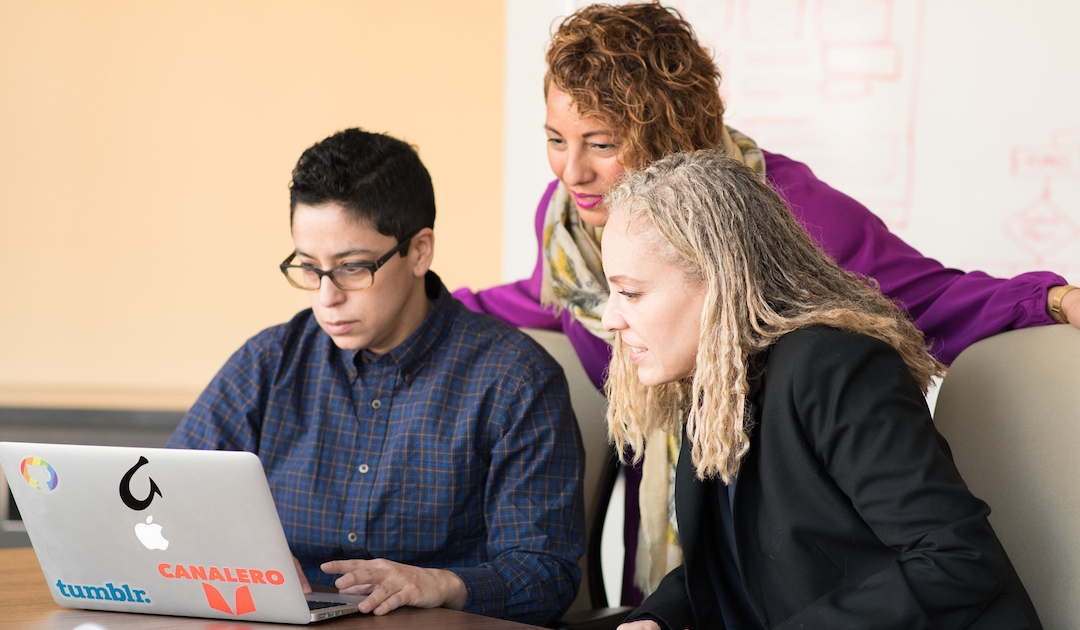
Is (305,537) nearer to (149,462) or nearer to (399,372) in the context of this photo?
(399,372)

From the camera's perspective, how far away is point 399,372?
1641mm

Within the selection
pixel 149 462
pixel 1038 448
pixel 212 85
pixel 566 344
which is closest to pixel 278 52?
pixel 212 85

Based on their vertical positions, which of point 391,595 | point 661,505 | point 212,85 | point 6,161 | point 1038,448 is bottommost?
point 661,505

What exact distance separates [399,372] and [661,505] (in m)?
0.59

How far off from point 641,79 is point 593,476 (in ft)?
2.57

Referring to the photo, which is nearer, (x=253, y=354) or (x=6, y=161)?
(x=253, y=354)

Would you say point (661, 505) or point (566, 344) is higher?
point (566, 344)

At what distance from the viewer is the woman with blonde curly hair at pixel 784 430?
104 centimetres

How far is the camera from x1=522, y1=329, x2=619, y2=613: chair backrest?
1.96 meters

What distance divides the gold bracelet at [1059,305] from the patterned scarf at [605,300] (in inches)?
20.6

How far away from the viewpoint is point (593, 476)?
1969 mm

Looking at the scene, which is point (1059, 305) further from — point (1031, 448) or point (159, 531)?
point (159, 531)

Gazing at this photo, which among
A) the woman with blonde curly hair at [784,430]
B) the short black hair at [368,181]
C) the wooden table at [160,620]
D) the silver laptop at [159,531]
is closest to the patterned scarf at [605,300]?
the short black hair at [368,181]

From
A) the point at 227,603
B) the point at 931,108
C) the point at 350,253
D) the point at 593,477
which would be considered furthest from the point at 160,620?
the point at 931,108
